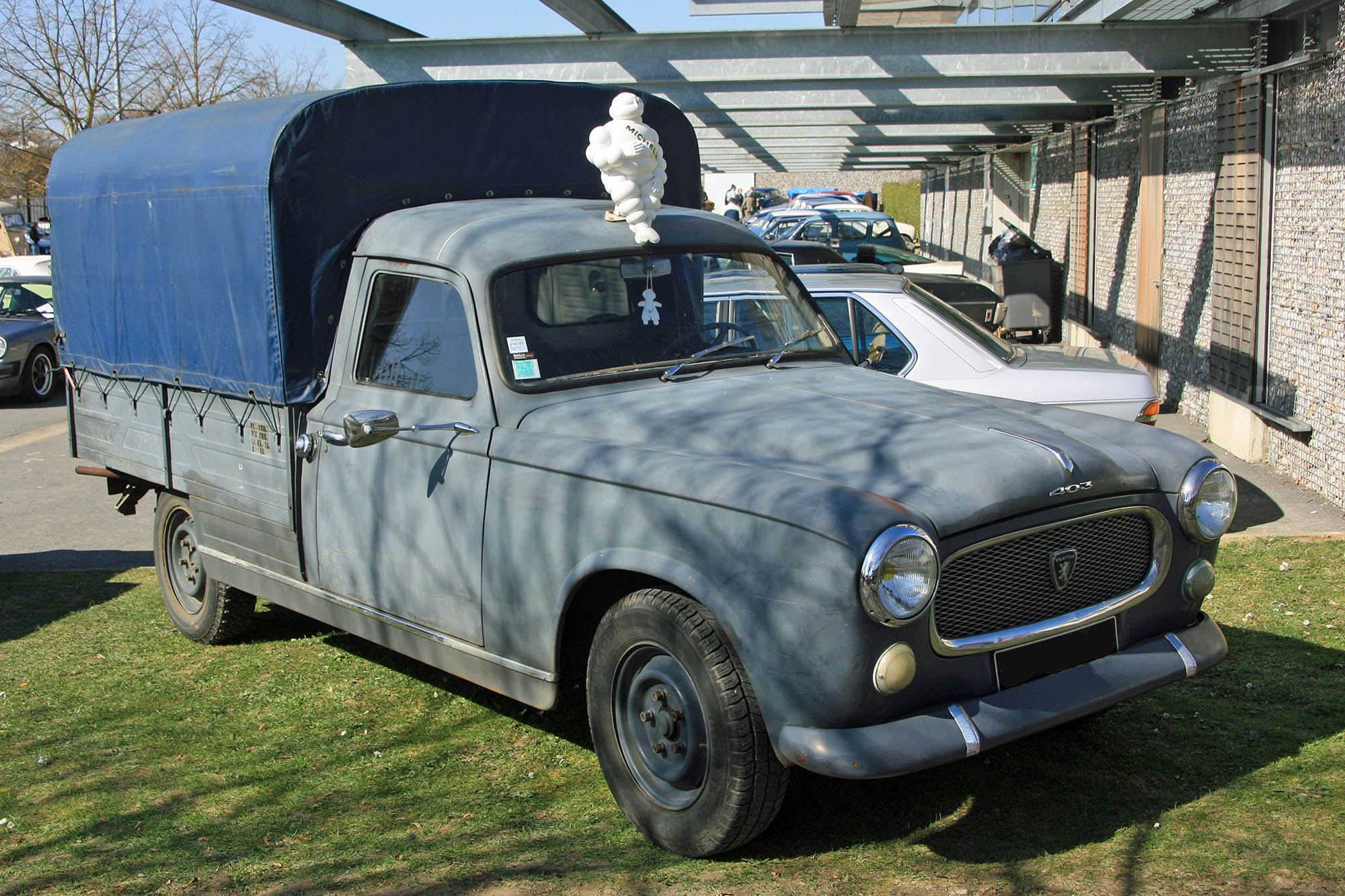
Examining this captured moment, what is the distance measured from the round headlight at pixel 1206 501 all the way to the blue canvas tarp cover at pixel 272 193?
3222 mm

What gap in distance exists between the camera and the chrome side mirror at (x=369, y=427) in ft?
14.2

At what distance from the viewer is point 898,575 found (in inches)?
130

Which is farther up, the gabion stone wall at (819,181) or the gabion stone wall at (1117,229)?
the gabion stone wall at (819,181)

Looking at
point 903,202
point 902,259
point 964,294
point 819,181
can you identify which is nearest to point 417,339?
point 964,294

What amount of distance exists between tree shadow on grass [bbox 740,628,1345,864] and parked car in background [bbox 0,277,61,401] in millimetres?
14242

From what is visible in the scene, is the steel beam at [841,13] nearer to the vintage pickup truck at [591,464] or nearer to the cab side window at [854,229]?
the vintage pickup truck at [591,464]

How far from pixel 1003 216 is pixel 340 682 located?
21.3 m

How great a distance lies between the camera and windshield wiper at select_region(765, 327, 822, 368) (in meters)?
4.93

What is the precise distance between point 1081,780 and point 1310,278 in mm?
5665

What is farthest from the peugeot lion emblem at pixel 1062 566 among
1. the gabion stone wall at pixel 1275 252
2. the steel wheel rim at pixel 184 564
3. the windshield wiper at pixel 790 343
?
the gabion stone wall at pixel 1275 252

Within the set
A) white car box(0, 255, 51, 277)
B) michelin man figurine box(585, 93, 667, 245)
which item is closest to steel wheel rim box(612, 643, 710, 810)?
michelin man figurine box(585, 93, 667, 245)

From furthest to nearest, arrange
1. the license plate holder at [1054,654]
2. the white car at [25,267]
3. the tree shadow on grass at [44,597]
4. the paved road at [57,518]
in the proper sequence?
the white car at [25,267], the paved road at [57,518], the tree shadow on grass at [44,597], the license plate holder at [1054,654]

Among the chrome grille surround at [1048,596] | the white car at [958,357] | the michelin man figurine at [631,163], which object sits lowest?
the chrome grille surround at [1048,596]

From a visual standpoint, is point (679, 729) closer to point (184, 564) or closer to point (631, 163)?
point (631, 163)
